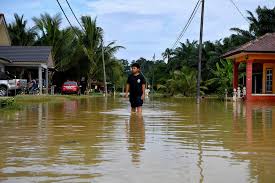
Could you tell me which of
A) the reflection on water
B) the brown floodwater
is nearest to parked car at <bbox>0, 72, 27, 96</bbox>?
the reflection on water

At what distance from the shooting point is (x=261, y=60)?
34156mm

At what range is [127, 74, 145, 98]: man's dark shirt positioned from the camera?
13555mm

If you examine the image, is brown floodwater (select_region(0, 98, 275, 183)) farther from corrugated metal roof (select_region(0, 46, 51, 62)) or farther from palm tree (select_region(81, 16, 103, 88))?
palm tree (select_region(81, 16, 103, 88))

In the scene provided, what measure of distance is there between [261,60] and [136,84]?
22260 millimetres

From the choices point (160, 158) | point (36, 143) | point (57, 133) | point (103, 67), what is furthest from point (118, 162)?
point (103, 67)

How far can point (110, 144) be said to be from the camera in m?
8.32

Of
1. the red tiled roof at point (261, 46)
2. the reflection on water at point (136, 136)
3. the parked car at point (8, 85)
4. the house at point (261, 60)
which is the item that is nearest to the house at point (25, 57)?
the parked car at point (8, 85)

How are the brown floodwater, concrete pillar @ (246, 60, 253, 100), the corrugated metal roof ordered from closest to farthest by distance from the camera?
the brown floodwater
concrete pillar @ (246, 60, 253, 100)
the corrugated metal roof

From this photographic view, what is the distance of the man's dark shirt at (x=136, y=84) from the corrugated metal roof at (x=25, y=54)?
24.7m

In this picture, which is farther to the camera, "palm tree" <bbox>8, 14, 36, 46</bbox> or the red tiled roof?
"palm tree" <bbox>8, 14, 36, 46</bbox>

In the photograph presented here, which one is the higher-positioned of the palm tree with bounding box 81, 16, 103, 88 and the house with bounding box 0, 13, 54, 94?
the palm tree with bounding box 81, 16, 103, 88

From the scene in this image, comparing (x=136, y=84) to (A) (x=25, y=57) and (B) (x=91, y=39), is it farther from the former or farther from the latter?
(B) (x=91, y=39)

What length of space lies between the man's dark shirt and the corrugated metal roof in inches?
971

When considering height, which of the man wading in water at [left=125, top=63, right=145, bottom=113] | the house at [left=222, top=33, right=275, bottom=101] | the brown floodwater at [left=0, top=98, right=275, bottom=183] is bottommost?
the brown floodwater at [left=0, top=98, right=275, bottom=183]
